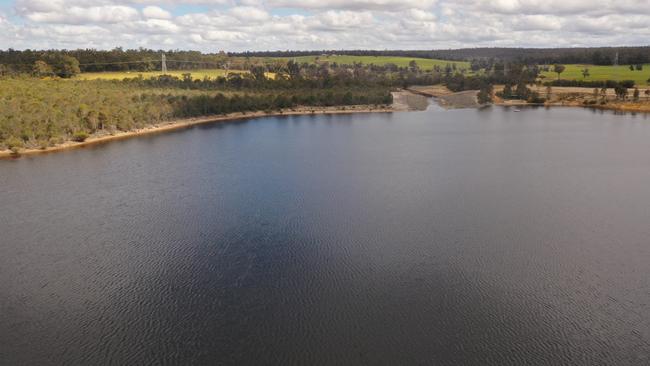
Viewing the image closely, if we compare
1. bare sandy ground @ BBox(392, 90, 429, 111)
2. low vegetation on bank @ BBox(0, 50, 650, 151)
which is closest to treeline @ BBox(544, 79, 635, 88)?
low vegetation on bank @ BBox(0, 50, 650, 151)

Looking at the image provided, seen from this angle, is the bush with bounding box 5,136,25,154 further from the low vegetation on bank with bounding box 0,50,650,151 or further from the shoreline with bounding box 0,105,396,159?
the shoreline with bounding box 0,105,396,159

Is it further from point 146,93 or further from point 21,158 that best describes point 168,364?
point 146,93

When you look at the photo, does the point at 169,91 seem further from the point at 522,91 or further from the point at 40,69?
the point at 522,91

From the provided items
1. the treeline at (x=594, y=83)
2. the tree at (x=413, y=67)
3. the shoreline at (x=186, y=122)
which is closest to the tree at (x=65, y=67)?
the shoreline at (x=186, y=122)

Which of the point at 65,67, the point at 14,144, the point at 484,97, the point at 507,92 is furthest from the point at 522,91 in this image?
the point at 14,144

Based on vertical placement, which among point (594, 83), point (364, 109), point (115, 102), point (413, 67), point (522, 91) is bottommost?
point (364, 109)

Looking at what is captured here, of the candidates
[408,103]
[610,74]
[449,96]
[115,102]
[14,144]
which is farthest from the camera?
[610,74]

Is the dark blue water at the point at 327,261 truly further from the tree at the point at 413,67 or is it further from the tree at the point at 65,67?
the tree at the point at 413,67
